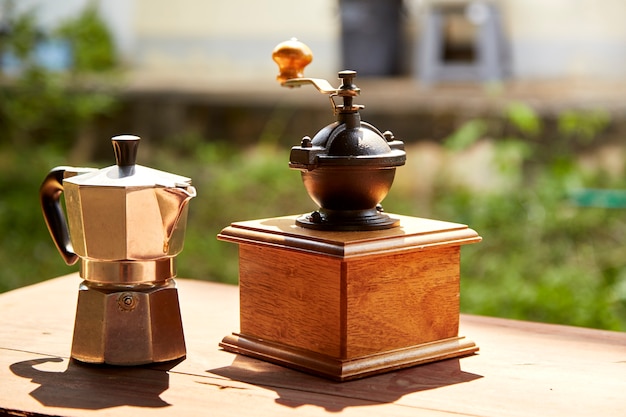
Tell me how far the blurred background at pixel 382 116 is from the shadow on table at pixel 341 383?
6.71 feet

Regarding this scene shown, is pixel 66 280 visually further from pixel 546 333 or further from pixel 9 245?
pixel 9 245

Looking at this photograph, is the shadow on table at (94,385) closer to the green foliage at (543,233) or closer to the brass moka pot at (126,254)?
the brass moka pot at (126,254)

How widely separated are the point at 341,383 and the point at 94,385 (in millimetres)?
324

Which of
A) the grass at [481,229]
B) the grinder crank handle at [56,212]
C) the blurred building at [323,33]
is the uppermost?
the blurred building at [323,33]

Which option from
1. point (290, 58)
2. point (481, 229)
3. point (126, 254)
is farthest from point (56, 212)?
point (481, 229)

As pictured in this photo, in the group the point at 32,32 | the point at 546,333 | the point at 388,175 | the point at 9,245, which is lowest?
the point at 9,245

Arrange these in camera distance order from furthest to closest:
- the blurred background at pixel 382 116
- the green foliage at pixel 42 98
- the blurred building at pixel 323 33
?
the blurred building at pixel 323 33
the green foliage at pixel 42 98
the blurred background at pixel 382 116

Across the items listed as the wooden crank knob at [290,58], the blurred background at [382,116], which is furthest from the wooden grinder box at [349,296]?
the blurred background at [382,116]

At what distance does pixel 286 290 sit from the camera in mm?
1299

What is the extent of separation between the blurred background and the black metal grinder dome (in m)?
2.06

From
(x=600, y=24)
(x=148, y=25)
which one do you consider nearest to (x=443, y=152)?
(x=600, y=24)

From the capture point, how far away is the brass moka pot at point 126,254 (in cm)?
124

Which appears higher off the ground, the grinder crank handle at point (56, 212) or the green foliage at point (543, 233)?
the grinder crank handle at point (56, 212)

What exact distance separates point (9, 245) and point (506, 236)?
2266mm
